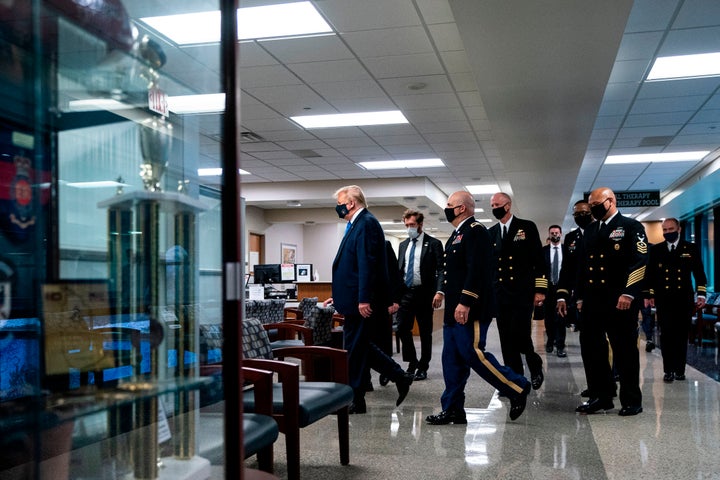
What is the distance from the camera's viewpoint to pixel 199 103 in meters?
1.48

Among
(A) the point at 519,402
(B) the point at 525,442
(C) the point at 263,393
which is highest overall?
(C) the point at 263,393

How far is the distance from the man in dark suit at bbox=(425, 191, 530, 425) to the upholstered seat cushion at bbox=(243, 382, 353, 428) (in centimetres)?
111

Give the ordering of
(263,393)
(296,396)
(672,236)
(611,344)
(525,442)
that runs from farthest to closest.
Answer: (672,236) → (611,344) → (525,442) → (296,396) → (263,393)

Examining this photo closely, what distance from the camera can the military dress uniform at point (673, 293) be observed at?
6.50 metres

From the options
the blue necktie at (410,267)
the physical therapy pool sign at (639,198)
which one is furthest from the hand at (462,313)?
the physical therapy pool sign at (639,198)

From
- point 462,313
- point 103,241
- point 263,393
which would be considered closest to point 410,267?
point 462,313

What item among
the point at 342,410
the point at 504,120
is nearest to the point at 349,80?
the point at 504,120

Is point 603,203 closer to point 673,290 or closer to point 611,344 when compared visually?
point 611,344

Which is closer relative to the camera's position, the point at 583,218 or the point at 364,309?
the point at 364,309

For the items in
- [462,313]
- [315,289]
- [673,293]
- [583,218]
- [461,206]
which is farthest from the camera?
[315,289]

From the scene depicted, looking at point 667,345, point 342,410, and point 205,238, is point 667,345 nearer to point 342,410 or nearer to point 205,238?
point 342,410

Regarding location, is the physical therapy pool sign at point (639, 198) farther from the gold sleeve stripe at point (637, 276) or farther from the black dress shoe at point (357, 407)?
the black dress shoe at point (357, 407)

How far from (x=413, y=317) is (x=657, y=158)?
7.47 meters

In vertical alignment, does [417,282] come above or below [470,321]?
above
